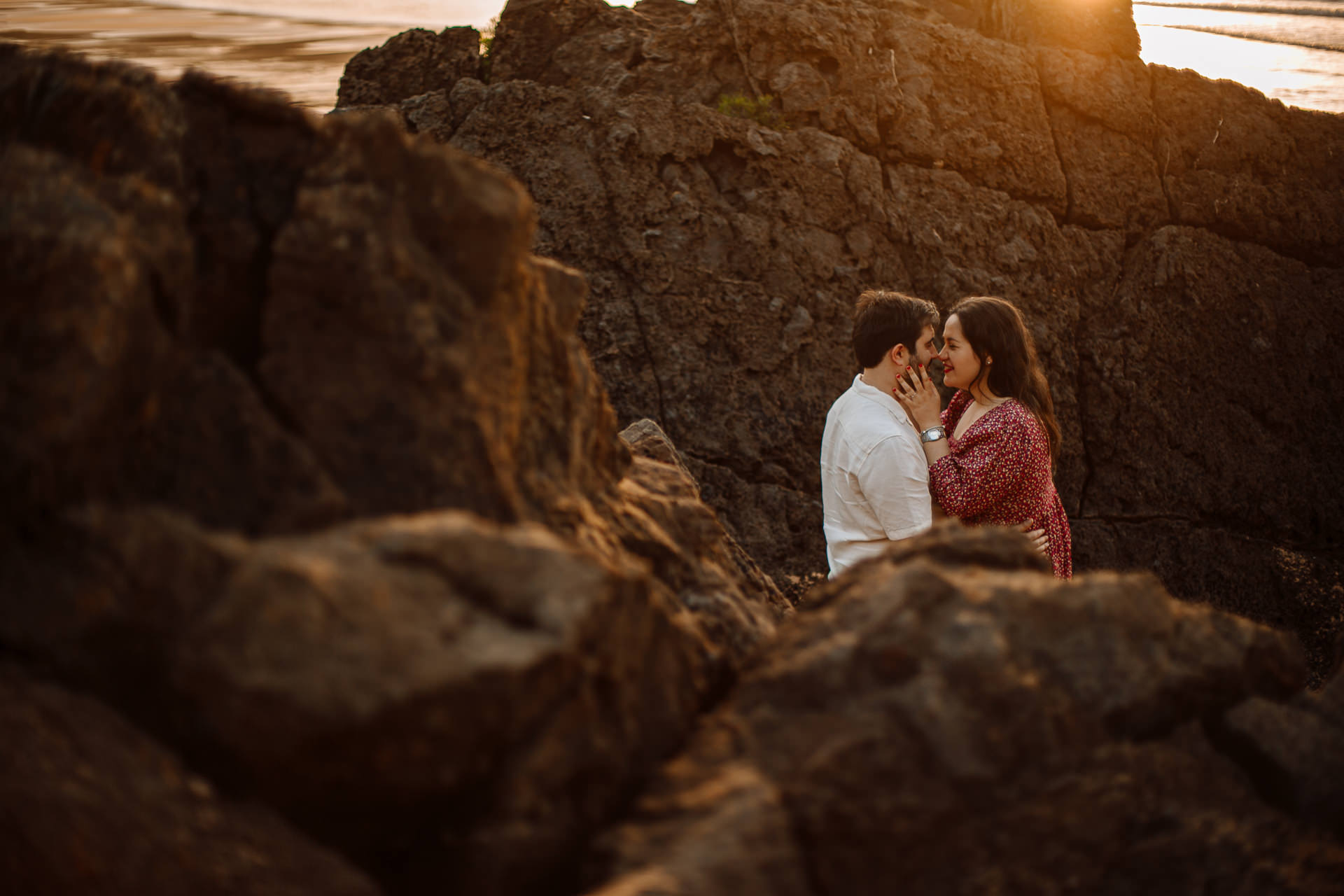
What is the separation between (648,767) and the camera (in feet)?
5.59

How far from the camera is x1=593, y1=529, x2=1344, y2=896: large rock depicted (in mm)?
1551

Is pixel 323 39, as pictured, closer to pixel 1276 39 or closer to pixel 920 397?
pixel 920 397

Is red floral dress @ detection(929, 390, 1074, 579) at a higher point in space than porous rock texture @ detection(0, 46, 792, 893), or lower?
→ lower

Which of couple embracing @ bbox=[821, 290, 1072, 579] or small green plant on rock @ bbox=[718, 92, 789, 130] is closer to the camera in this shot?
couple embracing @ bbox=[821, 290, 1072, 579]

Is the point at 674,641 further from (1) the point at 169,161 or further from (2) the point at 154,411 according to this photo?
(1) the point at 169,161

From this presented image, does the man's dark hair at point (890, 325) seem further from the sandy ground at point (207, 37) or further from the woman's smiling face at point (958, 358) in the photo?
the sandy ground at point (207, 37)

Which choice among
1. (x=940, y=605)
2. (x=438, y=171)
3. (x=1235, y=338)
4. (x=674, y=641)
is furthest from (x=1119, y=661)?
(x=1235, y=338)

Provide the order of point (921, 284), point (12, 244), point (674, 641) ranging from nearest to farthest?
point (12, 244), point (674, 641), point (921, 284)

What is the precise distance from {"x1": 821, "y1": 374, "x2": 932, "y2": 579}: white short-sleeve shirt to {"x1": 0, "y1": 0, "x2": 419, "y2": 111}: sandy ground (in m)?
5.05

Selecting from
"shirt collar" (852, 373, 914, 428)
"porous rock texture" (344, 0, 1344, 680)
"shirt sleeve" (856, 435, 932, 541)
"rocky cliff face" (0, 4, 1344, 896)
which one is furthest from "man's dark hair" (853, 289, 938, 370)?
"porous rock texture" (344, 0, 1344, 680)

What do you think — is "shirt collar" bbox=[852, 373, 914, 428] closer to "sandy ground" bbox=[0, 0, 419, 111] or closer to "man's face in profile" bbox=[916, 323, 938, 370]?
"man's face in profile" bbox=[916, 323, 938, 370]

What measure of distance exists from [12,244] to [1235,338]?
7237 millimetres

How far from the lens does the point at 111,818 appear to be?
1.41 m

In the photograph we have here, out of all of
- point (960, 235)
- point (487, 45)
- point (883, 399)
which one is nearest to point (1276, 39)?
point (960, 235)
